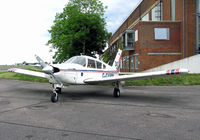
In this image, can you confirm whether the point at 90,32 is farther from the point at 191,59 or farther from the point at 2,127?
the point at 2,127

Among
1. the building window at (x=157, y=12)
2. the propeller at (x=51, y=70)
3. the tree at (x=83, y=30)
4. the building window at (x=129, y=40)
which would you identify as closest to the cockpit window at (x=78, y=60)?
the propeller at (x=51, y=70)

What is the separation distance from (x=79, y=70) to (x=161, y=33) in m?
21.9

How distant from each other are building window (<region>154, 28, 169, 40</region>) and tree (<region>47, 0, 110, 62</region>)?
8443 millimetres

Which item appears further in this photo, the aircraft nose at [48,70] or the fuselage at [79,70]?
the fuselage at [79,70]

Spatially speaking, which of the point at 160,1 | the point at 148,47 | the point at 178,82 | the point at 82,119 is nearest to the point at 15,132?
the point at 82,119

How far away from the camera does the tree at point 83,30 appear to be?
2808 cm

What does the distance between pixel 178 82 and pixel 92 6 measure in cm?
2174

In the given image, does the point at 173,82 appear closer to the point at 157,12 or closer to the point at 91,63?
the point at 91,63

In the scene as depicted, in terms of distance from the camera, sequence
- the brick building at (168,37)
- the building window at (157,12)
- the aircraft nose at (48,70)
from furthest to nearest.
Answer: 1. the building window at (157,12)
2. the brick building at (168,37)
3. the aircraft nose at (48,70)

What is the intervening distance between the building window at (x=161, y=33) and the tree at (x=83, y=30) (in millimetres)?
8443

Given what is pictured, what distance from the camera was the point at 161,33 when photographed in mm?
27703

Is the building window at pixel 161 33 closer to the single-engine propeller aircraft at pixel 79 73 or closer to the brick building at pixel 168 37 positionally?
the brick building at pixel 168 37

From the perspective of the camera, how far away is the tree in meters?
28.1

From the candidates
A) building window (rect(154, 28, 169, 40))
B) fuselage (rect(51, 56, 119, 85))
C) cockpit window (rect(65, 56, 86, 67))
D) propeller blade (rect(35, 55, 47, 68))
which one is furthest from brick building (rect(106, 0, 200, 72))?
propeller blade (rect(35, 55, 47, 68))
